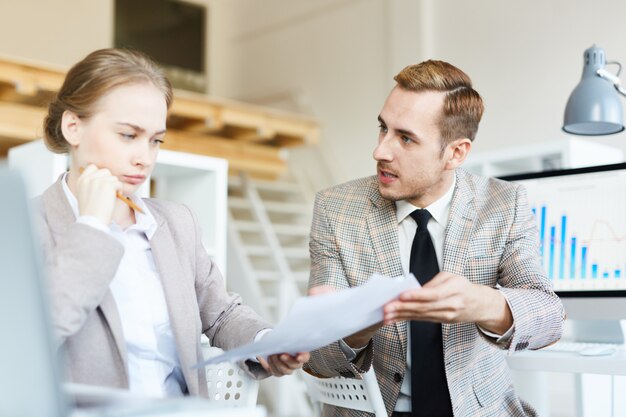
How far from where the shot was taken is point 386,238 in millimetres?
1907

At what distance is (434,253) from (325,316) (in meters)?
0.72

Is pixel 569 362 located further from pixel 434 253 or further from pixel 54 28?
pixel 54 28

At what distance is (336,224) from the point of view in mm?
1961

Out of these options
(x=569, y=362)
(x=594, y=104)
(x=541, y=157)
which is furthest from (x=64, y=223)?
(x=541, y=157)

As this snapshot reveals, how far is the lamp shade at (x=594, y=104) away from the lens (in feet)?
8.88

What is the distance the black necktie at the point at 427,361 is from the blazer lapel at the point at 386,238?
3 centimetres

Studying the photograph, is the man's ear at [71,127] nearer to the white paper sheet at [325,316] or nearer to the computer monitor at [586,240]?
the white paper sheet at [325,316]

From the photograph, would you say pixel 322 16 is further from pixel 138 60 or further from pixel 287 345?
pixel 287 345

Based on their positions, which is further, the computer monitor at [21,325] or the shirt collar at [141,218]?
the shirt collar at [141,218]

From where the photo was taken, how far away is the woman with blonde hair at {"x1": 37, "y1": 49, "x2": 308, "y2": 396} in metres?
1.40

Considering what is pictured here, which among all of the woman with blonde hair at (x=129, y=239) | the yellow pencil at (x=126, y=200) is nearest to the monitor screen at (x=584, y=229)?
the woman with blonde hair at (x=129, y=239)

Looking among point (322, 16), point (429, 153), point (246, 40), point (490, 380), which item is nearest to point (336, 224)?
point (429, 153)

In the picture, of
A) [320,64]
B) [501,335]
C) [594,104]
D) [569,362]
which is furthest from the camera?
[320,64]

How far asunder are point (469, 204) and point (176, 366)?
0.86 meters
